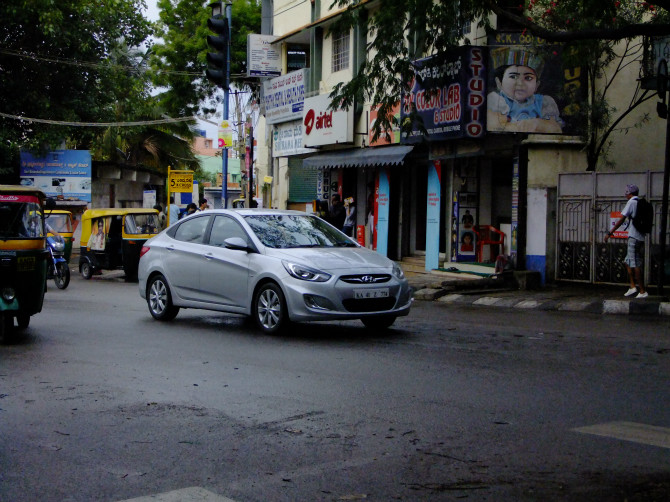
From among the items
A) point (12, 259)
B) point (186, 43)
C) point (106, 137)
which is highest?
point (186, 43)

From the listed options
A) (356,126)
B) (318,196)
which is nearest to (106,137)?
(318,196)

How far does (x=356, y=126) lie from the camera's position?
2450 centimetres

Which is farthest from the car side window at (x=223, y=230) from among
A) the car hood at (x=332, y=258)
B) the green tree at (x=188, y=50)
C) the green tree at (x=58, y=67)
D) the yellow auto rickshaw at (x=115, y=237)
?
the green tree at (x=188, y=50)

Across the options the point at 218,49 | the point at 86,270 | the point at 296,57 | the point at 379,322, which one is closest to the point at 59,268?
the point at 86,270

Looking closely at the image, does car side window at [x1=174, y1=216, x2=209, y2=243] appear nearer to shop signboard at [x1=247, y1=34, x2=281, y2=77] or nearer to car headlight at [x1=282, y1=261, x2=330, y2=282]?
car headlight at [x1=282, y1=261, x2=330, y2=282]

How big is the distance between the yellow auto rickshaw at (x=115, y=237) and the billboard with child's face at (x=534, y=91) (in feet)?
31.7

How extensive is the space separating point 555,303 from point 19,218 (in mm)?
8879

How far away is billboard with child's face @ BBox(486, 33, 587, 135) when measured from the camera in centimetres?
1733

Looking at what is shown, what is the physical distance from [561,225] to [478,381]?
10309 mm

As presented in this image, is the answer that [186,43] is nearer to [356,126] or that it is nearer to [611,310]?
[356,126]

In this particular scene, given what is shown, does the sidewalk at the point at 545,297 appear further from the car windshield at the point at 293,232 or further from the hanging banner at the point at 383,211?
the hanging banner at the point at 383,211

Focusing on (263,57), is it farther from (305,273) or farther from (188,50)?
(305,273)

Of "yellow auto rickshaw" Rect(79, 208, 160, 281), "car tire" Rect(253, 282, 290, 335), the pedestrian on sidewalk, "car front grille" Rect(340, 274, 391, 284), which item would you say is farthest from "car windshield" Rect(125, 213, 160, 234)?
"car front grille" Rect(340, 274, 391, 284)

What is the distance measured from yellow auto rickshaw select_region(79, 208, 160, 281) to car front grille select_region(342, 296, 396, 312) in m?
12.7
